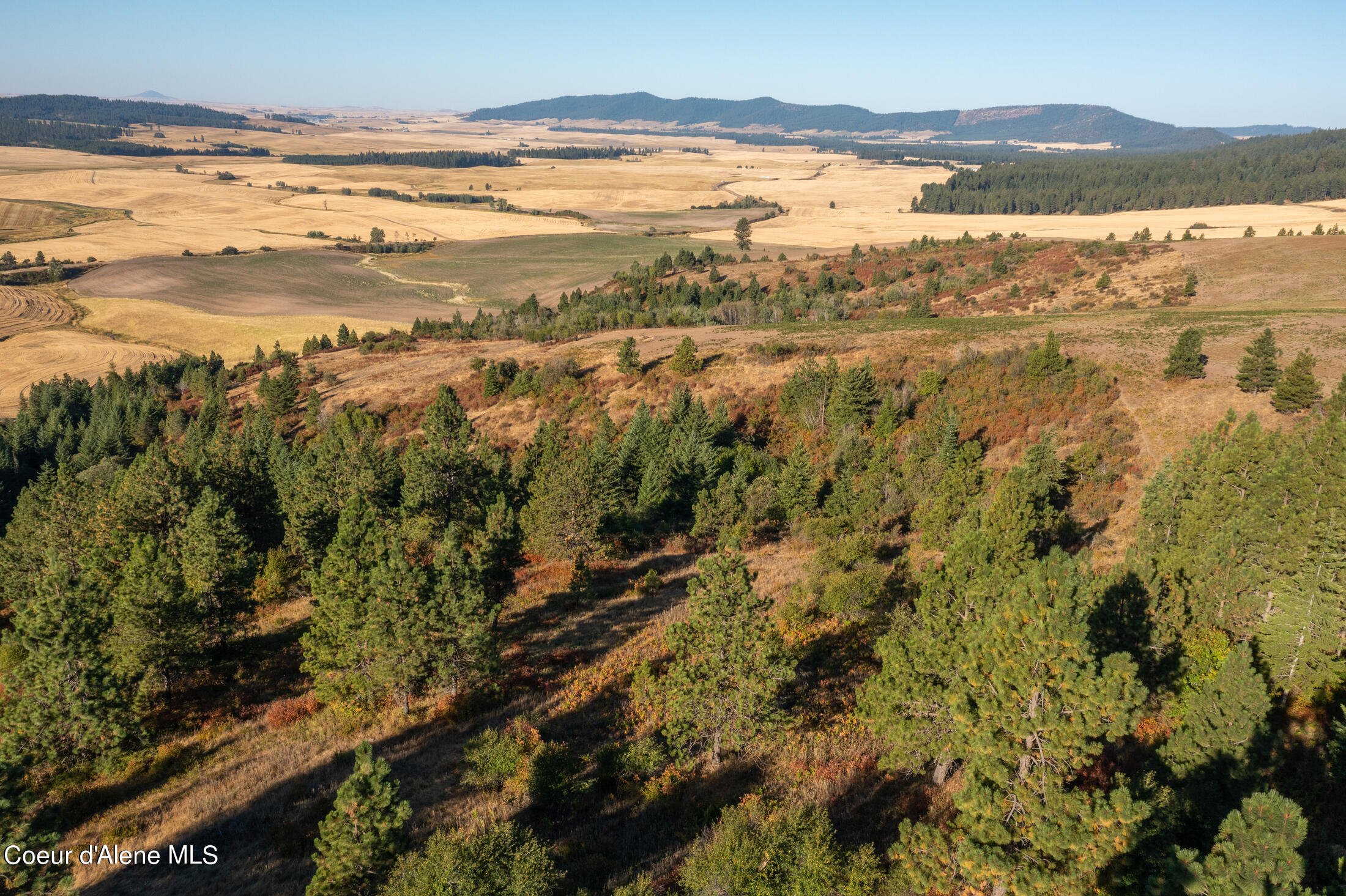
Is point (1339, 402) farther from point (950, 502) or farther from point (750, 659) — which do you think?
point (750, 659)

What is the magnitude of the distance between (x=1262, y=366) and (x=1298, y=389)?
12.4 ft

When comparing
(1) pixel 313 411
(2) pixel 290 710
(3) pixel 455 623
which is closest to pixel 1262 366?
(3) pixel 455 623

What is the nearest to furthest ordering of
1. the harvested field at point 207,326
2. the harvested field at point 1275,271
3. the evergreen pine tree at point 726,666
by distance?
the evergreen pine tree at point 726,666 → the harvested field at point 1275,271 → the harvested field at point 207,326

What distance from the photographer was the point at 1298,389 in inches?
1804

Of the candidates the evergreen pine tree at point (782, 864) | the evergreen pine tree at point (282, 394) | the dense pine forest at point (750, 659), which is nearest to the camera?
the dense pine forest at point (750, 659)

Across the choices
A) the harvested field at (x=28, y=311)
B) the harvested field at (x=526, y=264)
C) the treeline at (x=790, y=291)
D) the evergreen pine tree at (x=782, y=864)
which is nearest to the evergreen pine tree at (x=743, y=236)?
the harvested field at (x=526, y=264)

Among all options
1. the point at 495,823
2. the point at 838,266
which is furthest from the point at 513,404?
the point at 838,266

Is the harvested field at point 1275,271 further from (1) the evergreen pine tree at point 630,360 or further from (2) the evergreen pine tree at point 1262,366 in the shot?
(1) the evergreen pine tree at point 630,360

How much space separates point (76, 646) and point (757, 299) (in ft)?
346

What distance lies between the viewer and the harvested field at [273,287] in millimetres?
144125

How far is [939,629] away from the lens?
22.7m

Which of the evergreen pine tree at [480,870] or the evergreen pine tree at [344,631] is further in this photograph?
the evergreen pine tree at [344,631]

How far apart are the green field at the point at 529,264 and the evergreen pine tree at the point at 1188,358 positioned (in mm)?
115116

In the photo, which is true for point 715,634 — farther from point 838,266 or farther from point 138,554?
point 838,266
